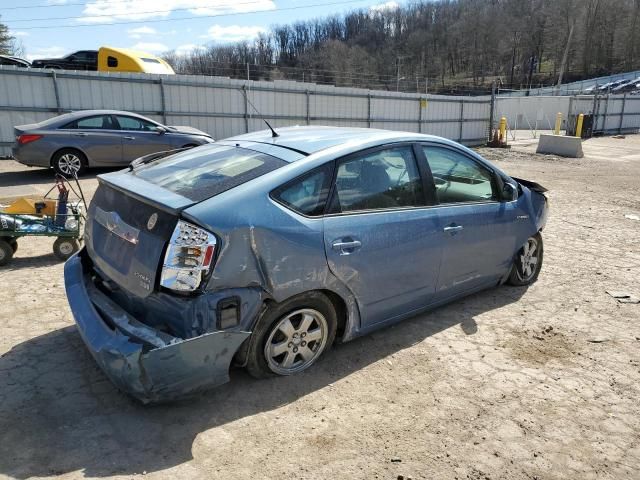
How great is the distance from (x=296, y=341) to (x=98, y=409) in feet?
4.08

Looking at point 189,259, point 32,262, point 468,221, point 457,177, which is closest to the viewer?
point 189,259

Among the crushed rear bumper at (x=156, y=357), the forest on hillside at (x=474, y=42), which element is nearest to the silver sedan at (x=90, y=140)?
the crushed rear bumper at (x=156, y=357)

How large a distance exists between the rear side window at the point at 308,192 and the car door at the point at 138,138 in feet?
29.1

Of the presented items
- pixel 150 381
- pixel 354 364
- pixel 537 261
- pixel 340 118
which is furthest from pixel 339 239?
pixel 340 118

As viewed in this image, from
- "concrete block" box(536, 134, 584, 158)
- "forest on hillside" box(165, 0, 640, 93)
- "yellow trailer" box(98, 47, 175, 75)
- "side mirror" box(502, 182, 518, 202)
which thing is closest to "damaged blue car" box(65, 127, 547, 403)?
"side mirror" box(502, 182, 518, 202)

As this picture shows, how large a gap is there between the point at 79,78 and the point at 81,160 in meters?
4.07

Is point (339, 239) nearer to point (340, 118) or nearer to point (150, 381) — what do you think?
point (150, 381)

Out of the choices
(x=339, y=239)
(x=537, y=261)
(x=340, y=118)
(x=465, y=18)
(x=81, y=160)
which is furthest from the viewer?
(x=465, y=18)

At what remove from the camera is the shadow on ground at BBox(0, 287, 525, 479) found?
2480mm

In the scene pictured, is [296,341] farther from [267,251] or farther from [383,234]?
[383,234]

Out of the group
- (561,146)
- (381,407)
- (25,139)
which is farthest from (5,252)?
(561,146)

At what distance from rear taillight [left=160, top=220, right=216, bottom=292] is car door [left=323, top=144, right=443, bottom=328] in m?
0.80

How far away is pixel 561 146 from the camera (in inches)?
765

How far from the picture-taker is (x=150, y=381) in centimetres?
257
